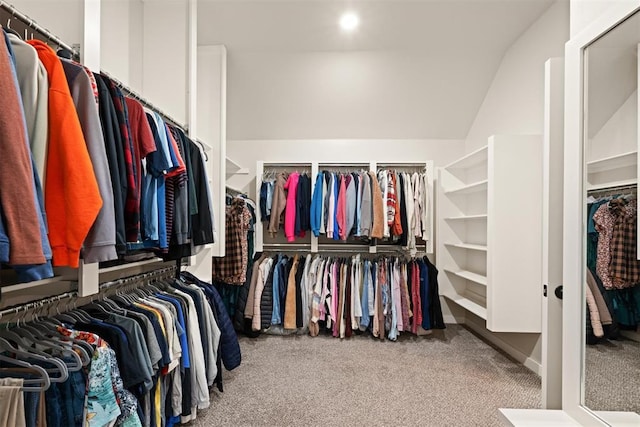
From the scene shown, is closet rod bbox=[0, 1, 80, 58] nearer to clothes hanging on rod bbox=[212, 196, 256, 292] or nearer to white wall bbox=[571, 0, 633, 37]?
white wall bbox=[571, 0, 633, 37]

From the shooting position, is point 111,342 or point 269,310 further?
point 269,310

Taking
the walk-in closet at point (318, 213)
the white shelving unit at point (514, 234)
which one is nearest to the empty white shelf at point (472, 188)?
the walk-in closet at point (318, 213)

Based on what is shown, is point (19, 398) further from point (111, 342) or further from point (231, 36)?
point (231, 36)

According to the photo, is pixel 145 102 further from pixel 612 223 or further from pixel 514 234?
pixel 514 234

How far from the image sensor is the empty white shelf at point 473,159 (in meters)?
2.96

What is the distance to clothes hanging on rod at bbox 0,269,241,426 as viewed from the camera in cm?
116

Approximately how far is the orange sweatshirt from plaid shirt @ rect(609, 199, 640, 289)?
1.55 meters

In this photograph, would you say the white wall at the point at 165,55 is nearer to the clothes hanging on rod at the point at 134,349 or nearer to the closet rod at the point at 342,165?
the clothes hanging on rod at the point at 134,349

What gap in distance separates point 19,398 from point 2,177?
618mm

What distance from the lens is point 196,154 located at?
2074 millimetres

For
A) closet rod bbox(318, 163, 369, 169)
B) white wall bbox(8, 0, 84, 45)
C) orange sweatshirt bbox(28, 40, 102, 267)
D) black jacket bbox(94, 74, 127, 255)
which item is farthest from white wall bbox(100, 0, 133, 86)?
closet rod bbox(318, 163, 369, 169)

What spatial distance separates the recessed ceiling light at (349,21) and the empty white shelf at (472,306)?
280cm

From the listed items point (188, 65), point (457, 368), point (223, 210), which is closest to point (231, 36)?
point (188, 65)

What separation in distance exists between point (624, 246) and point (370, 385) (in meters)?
Answer: 1.91
